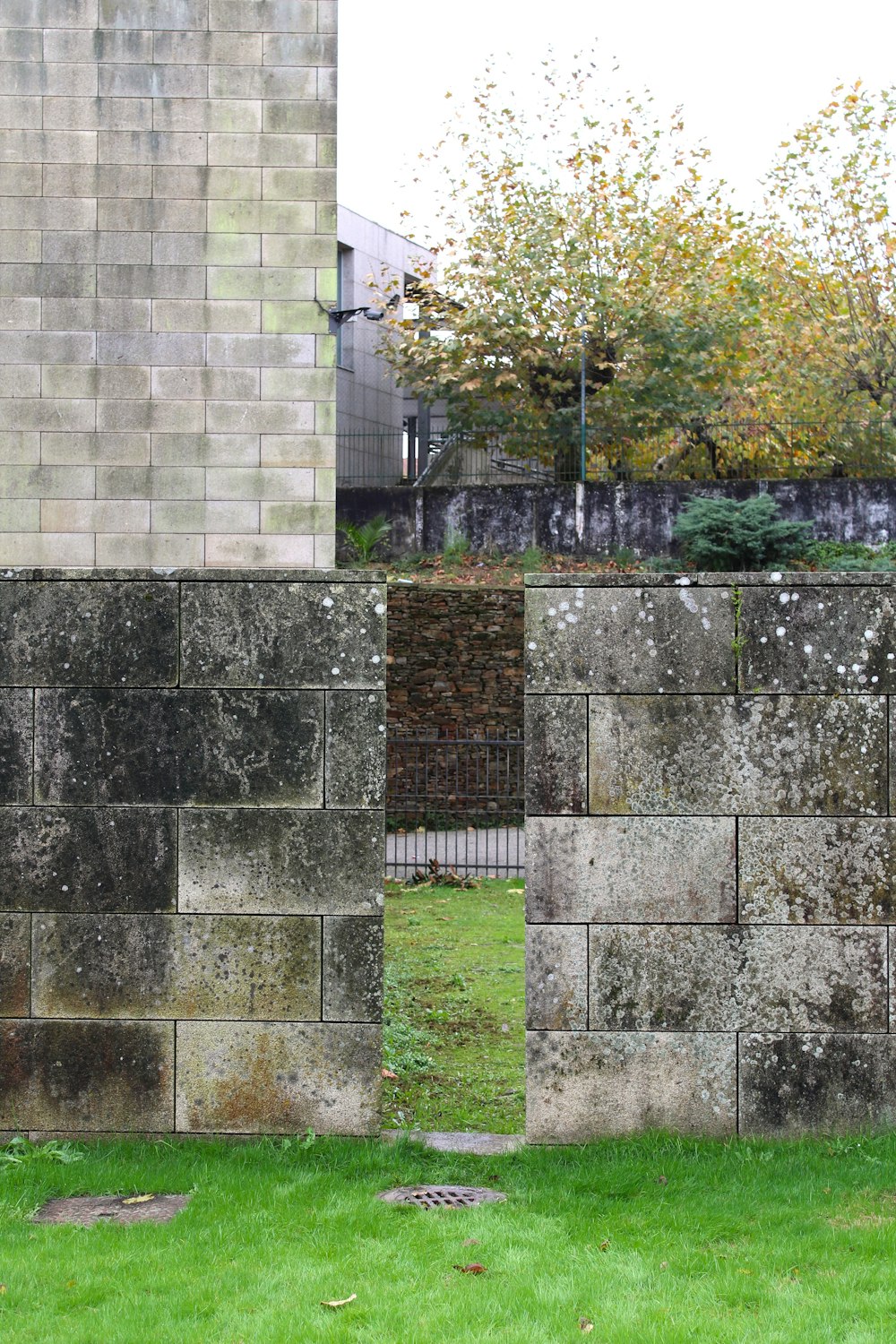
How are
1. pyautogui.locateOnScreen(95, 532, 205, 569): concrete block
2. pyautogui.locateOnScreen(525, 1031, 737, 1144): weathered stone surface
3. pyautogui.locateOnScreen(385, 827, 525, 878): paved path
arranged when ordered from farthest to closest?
pyautogui.locateOnScreen(385, 827, 525, 878): paved path < pyautogui.locateOnScreen(95, 532, 205, 569): concrete block < pyautogui.locateOnScreen(525, 1031, 737, 1144): weathered stone surface

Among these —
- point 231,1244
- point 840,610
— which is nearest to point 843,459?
point 840,610

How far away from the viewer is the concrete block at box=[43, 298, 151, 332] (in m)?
10.8

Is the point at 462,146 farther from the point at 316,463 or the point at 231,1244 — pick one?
the point at 231,1244

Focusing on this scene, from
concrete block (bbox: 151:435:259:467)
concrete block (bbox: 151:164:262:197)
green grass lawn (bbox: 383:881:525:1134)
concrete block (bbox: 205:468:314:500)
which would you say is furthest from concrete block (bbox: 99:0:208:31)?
green grass lawn (bbox: 383:881:525:1134)

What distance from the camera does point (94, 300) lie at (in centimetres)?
1075

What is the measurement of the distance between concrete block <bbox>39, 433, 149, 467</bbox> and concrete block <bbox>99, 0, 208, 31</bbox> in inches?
132

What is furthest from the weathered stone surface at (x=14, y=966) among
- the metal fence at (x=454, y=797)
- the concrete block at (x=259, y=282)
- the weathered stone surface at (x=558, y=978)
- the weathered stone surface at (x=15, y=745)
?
the metal fence at (x=454, y=797)

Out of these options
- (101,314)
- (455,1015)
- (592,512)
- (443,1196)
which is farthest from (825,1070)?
(592,512)

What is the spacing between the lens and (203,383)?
10.8 m

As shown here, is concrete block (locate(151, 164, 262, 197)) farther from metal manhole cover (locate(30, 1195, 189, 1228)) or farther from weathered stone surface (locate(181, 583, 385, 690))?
metal manhole cover (locate(30, 1195, 189, 1228))

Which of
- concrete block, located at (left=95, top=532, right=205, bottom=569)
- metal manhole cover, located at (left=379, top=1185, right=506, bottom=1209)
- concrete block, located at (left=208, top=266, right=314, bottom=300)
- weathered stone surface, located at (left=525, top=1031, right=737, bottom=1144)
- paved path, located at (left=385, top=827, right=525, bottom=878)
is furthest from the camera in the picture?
paved path, located at (left=385, top=827, right=525, bottom=878)

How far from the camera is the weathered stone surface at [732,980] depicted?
432 cm

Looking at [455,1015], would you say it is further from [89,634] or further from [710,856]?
[89,634]

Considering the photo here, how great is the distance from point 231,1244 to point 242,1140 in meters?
0.73
